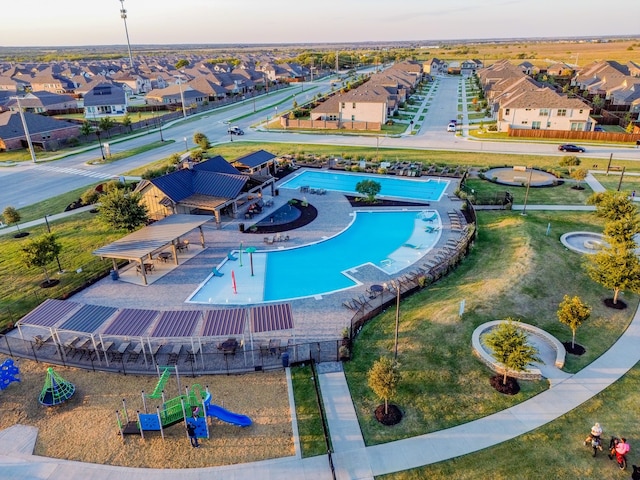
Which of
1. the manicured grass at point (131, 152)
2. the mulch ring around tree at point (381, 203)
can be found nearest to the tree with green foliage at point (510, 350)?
the mulch ring around tree at point (381, 203)

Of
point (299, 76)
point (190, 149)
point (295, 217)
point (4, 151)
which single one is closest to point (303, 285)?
point (295, 217)

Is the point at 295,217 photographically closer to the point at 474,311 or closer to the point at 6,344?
the point at 474,311

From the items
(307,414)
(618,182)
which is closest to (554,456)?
(307,414)

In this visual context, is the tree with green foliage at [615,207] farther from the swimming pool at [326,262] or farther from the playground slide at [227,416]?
the playground slide at [227,416]

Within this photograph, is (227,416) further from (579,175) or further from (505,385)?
(579,175)

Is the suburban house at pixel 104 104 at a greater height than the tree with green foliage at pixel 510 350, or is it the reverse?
the suburban house at pixel 104 104

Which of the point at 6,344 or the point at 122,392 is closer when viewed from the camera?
the point at 122,392

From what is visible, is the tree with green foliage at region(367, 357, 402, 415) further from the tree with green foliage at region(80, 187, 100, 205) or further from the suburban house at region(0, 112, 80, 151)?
the suburban house at region(0, 112, 80, 151)
